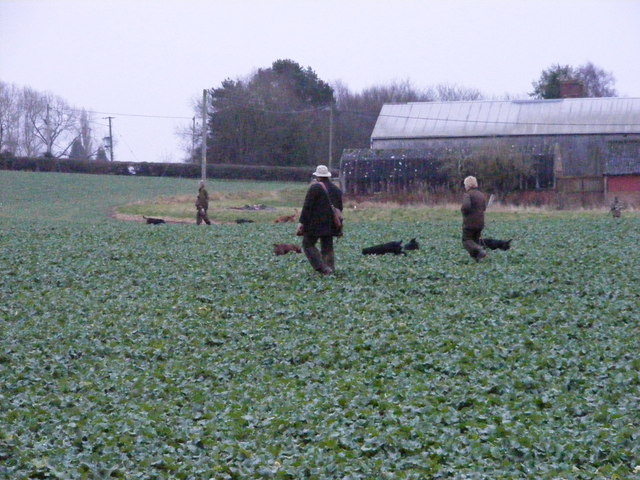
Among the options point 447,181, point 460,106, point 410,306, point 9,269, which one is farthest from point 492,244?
point 460,106

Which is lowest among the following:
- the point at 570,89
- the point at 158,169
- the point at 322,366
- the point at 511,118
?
the point at 322,366

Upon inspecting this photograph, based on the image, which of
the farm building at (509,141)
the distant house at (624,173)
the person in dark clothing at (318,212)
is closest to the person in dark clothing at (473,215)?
the person in dark clothing at (318,212)

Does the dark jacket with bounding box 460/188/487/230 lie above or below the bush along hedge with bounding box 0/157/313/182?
below

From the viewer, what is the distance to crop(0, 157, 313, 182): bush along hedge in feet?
276

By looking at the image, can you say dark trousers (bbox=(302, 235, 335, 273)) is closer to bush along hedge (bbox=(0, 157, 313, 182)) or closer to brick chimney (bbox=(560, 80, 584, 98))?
brick chimney (bbox=(560, 80, 584, 98))

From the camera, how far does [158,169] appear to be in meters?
89.0

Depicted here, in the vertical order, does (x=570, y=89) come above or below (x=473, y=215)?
above

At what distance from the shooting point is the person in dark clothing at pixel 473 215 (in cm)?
1884

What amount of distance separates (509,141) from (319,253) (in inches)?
1755

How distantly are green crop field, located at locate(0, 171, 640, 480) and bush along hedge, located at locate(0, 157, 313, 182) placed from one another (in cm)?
6223

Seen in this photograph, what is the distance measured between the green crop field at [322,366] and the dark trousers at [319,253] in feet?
1.43

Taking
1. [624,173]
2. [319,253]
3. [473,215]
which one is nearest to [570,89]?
[624,173]

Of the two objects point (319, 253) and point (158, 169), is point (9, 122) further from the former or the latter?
point (319, 253)

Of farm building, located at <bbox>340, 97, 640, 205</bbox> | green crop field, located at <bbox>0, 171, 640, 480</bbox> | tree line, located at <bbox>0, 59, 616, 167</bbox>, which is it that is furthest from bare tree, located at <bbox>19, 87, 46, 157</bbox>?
green crop field, located at <bbox>0, 171, 640, 480</bbox>
